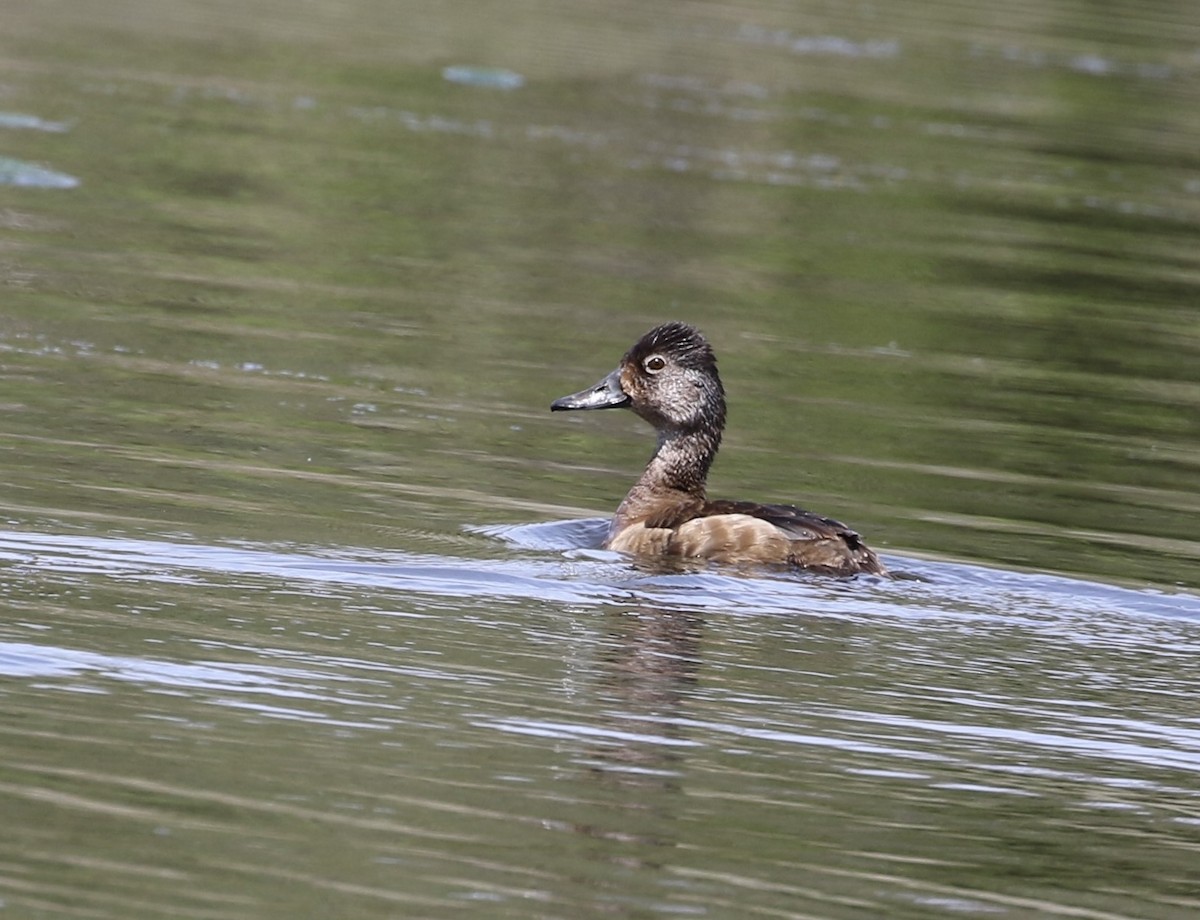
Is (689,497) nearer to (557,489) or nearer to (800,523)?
(557,489)

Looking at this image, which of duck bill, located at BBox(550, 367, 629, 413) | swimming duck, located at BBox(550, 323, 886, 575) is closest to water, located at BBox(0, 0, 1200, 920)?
swimming duck, located at BBox(550, 323, 886, 575)

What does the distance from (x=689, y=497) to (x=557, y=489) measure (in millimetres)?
660

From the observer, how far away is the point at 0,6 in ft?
80.2

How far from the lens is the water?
5840 mm

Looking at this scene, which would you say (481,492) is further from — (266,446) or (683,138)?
(683,138)

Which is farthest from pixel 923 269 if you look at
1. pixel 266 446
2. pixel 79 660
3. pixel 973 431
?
pixel 79 660

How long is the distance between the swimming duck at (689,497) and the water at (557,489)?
0.18 meters

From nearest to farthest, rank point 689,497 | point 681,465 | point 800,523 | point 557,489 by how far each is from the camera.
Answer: point 800,523 < point 689,497 < point 681,465 < point 557,489

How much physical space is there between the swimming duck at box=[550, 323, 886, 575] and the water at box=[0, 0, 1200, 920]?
7.3 inches

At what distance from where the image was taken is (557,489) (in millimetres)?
10797

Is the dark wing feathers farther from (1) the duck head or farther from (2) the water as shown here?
(1) the duck head

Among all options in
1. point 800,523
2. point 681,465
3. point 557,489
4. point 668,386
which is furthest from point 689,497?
point 800,523

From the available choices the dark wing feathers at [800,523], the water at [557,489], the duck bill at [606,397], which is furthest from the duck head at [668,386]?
the dark wing feathers at [800,523]

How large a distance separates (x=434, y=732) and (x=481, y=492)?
→ 379 centimetres
